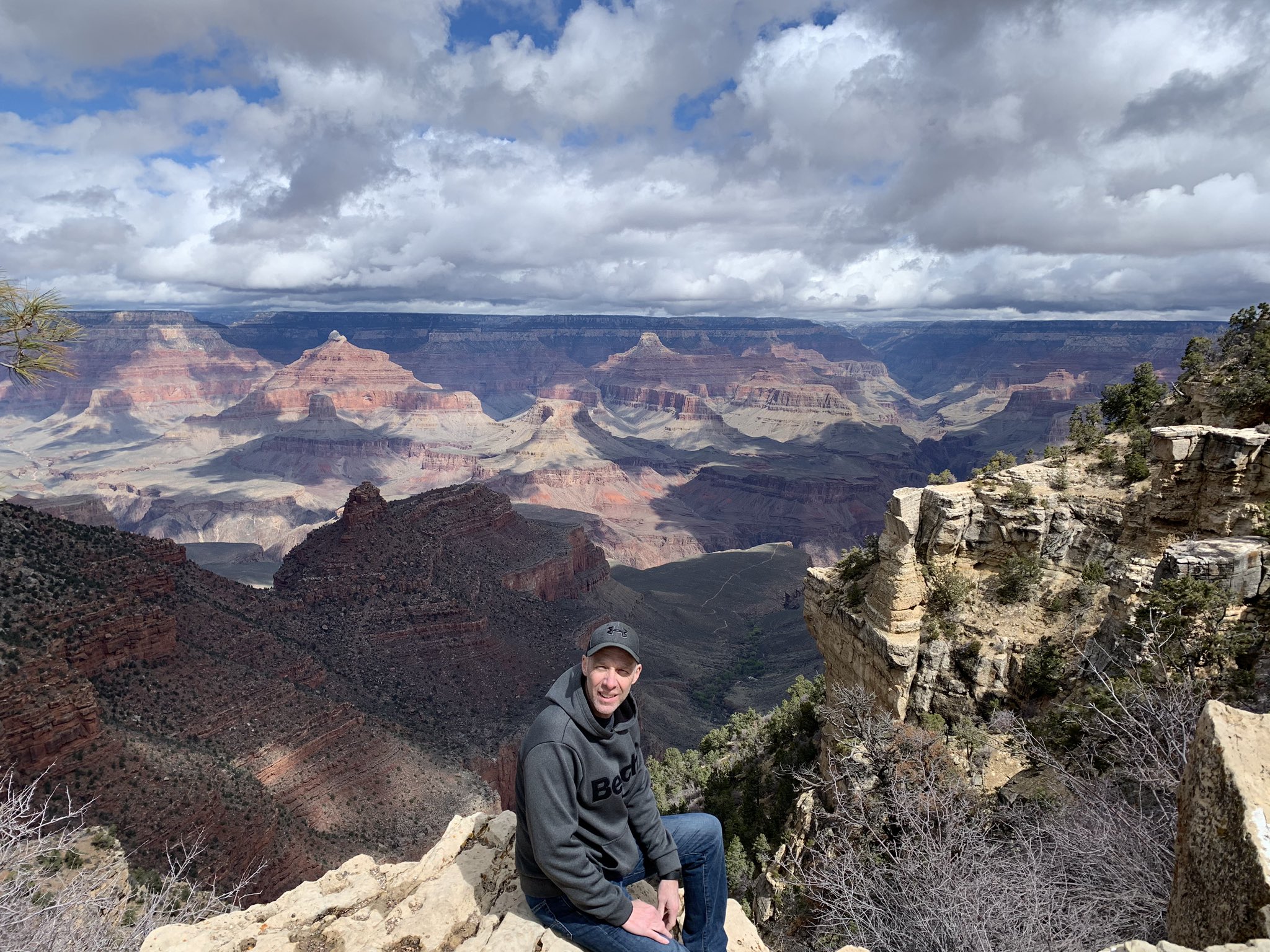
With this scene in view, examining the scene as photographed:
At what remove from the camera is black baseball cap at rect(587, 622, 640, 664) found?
5.43m

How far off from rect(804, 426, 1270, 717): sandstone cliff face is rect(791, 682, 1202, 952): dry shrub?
1.35m

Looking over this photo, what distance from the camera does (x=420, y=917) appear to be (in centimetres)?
633

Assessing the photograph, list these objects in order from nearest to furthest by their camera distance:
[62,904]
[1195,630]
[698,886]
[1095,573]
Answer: [698,886], [62,904], [1195,630], [1095,573]

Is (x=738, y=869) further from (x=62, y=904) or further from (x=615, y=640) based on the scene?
(x=615, y=640)

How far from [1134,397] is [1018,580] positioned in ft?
40.9

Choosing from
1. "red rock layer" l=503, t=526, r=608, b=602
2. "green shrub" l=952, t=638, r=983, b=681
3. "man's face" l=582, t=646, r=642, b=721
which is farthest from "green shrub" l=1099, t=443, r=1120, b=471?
"red rock layer" l=503, t=526, r=608, b=602

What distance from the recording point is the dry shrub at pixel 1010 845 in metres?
7.28

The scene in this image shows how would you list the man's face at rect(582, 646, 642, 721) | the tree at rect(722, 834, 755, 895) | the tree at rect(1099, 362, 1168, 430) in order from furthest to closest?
the tree at rect(1099, 362, 1168, 430) < the tree at rect(722, 834, 755, 895) < the man's face at rect(582, 646, 642, 721)

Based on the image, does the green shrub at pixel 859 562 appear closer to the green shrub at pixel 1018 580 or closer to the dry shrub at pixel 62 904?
the green shrub at pixel 1018 580

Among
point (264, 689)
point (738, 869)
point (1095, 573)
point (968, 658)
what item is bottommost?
point (264, 689)

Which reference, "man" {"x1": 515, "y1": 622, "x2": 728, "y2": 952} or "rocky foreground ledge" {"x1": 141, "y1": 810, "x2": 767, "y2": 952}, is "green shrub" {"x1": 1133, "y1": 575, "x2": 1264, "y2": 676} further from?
"man" {"x1": 515, "y1": 622, "x2": 728, "y2": 952}

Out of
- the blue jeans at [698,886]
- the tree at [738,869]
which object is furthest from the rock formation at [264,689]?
the blue jeans at [698,886]

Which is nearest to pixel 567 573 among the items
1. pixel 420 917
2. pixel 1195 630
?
pixel 1195 630

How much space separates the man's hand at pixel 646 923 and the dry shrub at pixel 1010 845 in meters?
3.73
